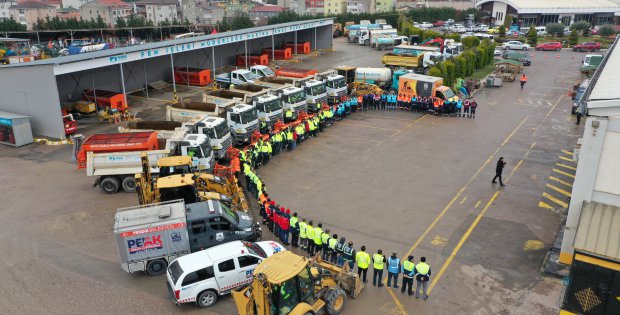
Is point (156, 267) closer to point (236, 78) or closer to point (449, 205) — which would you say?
point (449, 205)

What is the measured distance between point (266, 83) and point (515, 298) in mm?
23674

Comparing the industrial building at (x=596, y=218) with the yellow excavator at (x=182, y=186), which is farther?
the yellow excavator at (x=182, y=186)

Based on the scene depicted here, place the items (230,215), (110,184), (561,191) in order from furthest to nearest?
(110,184) → (561,191) → (230,215)

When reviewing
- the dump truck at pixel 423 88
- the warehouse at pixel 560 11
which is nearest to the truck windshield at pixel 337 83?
the dump truck at pixel 423 88

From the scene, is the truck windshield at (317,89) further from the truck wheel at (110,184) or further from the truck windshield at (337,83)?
the truck wheel at (110,184)

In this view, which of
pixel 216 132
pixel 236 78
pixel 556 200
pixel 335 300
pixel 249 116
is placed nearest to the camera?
pixel 335 300

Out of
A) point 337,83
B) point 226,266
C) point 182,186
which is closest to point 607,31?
point 337,83

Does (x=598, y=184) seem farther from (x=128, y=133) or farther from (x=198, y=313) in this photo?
(x=128, y=133)

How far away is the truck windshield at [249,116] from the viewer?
24.7 m

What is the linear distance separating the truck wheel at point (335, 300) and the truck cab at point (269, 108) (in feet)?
51.6

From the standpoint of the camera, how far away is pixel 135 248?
44.3ft

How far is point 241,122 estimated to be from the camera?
80.7 feet

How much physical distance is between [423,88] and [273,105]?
447 inches

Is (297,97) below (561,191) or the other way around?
the other way around
